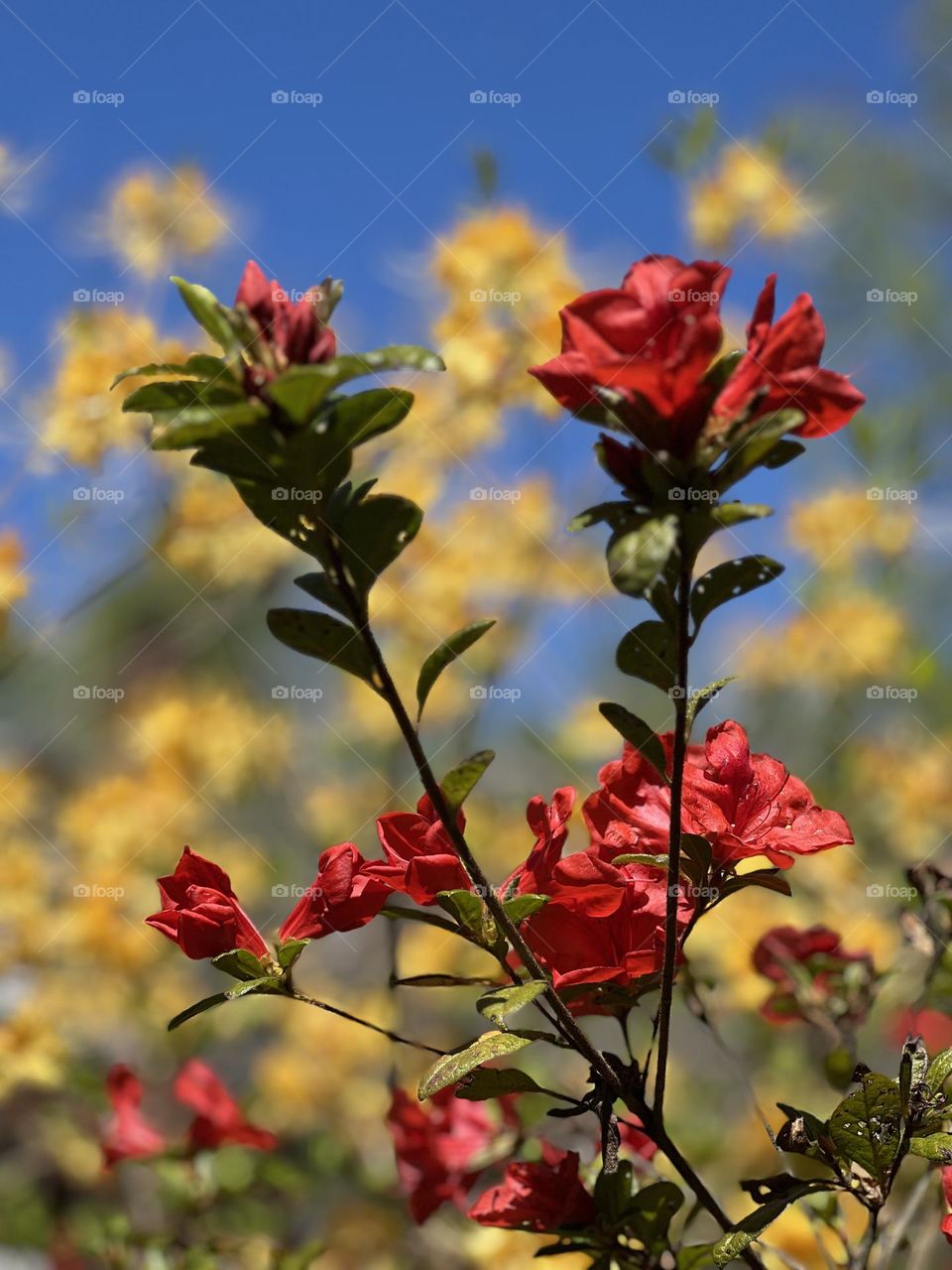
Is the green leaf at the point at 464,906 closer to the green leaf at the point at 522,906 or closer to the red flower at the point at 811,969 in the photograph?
the green leaf at the point at 522,906

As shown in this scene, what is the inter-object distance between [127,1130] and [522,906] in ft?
2.57

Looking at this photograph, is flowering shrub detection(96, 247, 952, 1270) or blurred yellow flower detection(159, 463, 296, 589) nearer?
flowering shrub detection(96, 247, 952, 1270)

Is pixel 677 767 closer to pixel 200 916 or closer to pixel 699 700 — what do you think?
pixel 699 700

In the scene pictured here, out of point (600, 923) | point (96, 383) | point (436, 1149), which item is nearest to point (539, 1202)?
point (600, 923)

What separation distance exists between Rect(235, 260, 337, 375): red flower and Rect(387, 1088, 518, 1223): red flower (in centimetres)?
60

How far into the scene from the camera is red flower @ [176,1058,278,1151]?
1.03 metres

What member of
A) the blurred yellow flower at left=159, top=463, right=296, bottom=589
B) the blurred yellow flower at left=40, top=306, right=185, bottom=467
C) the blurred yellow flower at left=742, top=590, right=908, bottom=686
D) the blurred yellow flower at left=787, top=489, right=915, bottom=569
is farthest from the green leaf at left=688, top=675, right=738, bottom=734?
the blurred yellow flower at left=787, top=489, right=915, bottom=569

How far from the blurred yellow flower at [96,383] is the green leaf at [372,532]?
1.23m

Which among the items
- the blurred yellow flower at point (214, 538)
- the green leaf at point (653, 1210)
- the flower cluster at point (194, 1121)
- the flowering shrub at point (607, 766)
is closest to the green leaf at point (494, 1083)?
the flowering shrub at point (607, 766)

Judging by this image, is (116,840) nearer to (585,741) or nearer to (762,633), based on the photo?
(585,741)

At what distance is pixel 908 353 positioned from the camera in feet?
20.6

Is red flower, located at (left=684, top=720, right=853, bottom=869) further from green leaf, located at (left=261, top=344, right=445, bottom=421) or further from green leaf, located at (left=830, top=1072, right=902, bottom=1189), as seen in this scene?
green leaf, located at (left=261, top=344, right=445, bottom=421)

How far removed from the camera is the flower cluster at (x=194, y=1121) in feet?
3.39

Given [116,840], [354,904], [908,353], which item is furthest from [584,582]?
[908,353]
